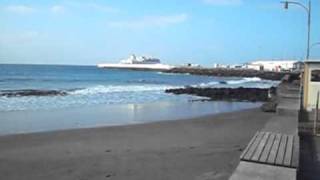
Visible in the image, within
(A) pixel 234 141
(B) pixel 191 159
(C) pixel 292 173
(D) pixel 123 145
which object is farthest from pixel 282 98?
(C) pixel 292 173

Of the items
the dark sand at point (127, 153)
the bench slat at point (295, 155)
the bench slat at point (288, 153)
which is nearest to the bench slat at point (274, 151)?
the bench slat at point (288, 153)

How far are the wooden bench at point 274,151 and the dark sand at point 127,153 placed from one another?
2.39 ft

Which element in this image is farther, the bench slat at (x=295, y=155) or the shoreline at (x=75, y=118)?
the shoreline at (x=75, y=118)

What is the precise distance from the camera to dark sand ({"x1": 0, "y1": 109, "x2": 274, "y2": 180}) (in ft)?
29.8

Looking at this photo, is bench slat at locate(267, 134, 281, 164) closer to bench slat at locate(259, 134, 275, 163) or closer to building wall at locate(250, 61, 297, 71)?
bench slat at locate(259, 134, 275, 163)

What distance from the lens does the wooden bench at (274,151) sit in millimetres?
7441

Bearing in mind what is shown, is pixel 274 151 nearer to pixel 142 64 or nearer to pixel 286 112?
pixel 286 112

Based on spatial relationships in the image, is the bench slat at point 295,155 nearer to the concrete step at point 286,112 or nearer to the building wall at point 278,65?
the concrete step at point 286,112

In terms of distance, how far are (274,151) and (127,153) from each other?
13.7 feet

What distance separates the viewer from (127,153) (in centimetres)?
1141

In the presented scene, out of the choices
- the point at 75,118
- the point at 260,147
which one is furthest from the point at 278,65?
the point at 260,147

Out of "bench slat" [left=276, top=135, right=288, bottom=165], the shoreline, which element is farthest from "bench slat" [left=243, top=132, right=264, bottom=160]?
the shoreline

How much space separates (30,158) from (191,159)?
362 centimetres

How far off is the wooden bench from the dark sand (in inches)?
28.7
